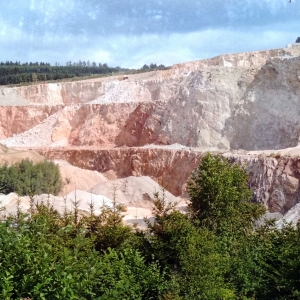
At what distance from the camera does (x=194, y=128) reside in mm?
38844

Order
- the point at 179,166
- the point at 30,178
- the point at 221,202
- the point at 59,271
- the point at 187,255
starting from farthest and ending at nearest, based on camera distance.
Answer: the point at 179,166, the point at 30,178, the point at 221,202, the point at 187,255, the point at 59,271

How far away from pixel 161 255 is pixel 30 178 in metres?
18.5

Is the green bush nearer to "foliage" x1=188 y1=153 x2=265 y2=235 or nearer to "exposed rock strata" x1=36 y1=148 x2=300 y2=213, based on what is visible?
"foliage" x1=188 y1=153 x2=265 y2=235

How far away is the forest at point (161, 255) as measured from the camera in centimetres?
940

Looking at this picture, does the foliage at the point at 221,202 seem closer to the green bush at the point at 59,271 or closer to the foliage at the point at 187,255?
the foliage at the point at 187,255

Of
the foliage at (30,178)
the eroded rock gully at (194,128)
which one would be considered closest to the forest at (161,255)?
the eroded rock gully at (194,128)

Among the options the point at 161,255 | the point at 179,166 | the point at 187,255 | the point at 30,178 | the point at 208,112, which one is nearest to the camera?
the point at 187,255

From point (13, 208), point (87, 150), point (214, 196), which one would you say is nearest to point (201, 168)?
point (214, 196)

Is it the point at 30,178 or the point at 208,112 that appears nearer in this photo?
the point at 30,178

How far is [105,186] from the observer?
32.1 meters

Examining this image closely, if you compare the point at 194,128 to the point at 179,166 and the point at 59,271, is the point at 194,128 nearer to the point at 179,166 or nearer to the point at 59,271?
the point at 179,166

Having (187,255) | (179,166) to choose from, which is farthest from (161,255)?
(179,166)

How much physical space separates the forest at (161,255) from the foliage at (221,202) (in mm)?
33

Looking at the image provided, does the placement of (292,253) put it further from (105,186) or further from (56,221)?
(105,186)
